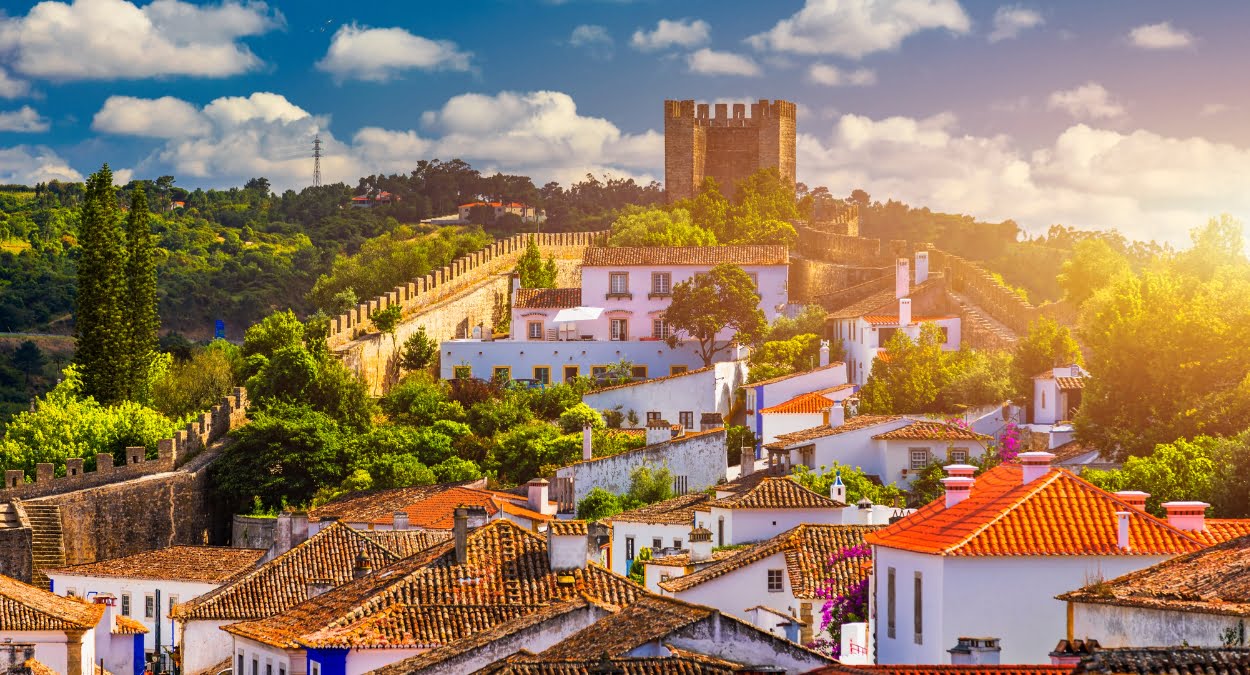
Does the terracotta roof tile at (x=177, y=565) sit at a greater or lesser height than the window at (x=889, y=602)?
lesser

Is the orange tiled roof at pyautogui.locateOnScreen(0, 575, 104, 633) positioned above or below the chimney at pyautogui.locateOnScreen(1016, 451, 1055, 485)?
below

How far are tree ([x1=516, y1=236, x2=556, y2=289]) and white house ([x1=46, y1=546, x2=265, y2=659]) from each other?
25.5 metres

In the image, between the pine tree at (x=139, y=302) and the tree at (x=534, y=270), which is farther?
the tree at (x=534, y=270)

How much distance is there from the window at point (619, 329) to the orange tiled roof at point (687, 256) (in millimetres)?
→ 2227

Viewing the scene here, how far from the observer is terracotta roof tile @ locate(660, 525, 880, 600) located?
1348 inches

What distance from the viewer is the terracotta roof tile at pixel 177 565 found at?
56000mm

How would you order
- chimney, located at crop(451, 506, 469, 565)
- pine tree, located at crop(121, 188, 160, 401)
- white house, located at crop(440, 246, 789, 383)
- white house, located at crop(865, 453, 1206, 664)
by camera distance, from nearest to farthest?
white house, located at crop(865, 453, 1206, 664) → chimney, located at crop(451, 506, 469, 565) → pine tree, located at crop(121, 188, 160, 401) → white house, located at crop(440, 246, 789, 383)

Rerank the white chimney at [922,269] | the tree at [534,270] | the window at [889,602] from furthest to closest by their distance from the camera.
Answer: the tree at [534,270] → the white chimney at [922,269] → the window at [889,602]

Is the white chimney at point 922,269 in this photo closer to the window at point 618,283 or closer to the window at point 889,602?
the window at point 618,283

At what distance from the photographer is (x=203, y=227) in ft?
435

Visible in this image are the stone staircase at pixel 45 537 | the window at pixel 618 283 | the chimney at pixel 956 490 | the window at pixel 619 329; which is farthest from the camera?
the window at pixel 618 283

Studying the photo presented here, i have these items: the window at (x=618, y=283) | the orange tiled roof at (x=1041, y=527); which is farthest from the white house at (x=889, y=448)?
the orange tiled roof at (x=1041, y=527)

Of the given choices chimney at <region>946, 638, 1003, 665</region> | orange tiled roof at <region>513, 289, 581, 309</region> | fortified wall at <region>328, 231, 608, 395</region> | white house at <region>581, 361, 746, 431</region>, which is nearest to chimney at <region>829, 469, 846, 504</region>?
white house at <region>581, 361, 746, 431</region>

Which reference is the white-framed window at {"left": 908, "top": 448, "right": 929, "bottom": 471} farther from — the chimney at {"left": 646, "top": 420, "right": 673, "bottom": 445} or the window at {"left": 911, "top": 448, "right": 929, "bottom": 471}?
the chimney at {"left": 646, "top": 420, "right": 673, "bottom": 445}
